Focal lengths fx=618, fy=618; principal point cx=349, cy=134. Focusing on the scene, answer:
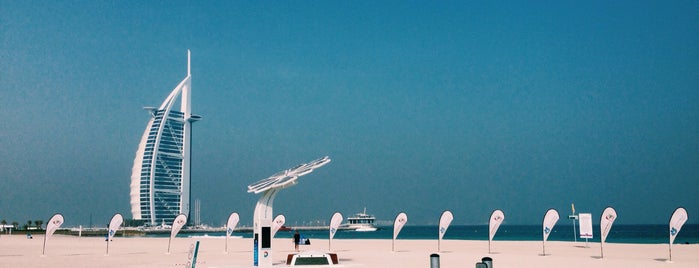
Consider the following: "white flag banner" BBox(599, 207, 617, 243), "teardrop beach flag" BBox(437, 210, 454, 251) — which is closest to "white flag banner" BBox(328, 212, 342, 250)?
"teardrop beach flag" BBox(437, 210, 454, 251)

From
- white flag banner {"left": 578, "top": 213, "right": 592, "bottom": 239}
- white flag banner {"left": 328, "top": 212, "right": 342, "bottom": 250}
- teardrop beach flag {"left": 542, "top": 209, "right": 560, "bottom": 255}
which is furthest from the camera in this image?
white flag banner {"left": 328, "top": 212, "right": 342, "bottom": 250}

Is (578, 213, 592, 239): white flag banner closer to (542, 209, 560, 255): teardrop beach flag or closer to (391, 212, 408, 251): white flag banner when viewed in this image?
(542, 209, 560, 255): teardrop beach flag

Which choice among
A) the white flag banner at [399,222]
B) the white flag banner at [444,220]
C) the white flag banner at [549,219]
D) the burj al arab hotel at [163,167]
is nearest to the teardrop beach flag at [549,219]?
the white flag banner at [549,219]

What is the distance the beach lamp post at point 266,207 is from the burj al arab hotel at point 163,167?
156 m

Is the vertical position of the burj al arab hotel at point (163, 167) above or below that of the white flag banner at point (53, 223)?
above

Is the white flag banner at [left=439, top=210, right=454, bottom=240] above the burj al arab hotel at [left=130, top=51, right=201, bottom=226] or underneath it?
underneath

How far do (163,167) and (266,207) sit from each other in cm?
16157

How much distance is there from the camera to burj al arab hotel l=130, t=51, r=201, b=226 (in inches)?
7013

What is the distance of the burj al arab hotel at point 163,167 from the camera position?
178m

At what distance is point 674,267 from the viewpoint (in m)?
25.3

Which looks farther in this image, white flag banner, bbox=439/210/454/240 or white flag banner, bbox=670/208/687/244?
white flag banner, bbox=439/210/454/240

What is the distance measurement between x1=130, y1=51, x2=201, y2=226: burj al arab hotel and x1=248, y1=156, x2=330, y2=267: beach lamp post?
156 meters

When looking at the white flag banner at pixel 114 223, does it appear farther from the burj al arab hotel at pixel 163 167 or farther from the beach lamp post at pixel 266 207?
the burj al arab hotel at pixel 163 167

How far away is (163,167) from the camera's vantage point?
18088 centimetres
